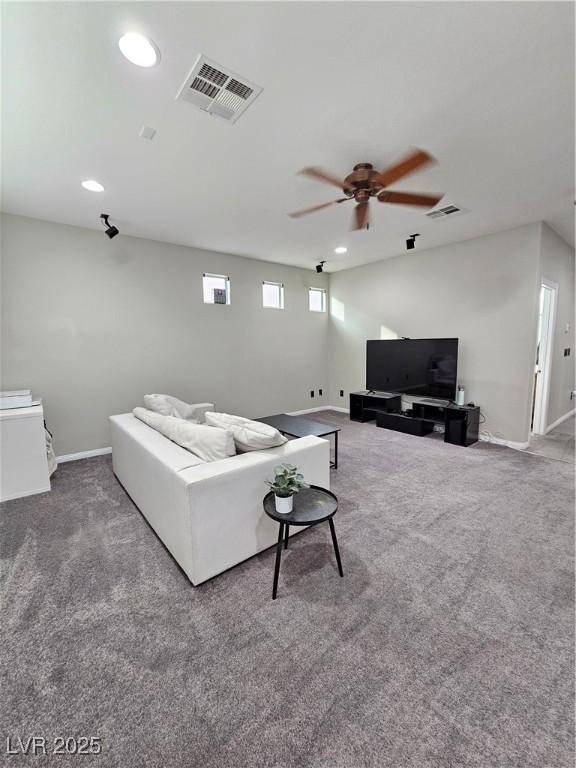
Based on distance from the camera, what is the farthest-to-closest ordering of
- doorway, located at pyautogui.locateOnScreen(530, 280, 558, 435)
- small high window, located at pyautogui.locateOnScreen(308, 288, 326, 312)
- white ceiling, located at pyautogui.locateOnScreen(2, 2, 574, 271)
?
1. small high window, located at pyautogui.locateOnScreen(308, 288, 326, 312)
2. doorway, located at pyautogui.locateOnScreen(530, 280, 558, 435)
3. white ceiling, located at pyautogui.locateOnScreen(2, 2, 574, 271)

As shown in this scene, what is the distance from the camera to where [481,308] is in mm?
4469

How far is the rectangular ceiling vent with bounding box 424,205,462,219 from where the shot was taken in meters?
3.46

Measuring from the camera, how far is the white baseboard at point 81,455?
3.92m

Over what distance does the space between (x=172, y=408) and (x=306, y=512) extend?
2055 mm

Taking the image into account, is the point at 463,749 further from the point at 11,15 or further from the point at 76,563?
the point at 11,15

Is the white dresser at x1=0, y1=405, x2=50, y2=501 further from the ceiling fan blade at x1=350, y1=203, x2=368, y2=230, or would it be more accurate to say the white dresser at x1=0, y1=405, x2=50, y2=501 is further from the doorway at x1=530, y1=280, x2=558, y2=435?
the doorway at x1=530, y1=280, x2=558, y2=435

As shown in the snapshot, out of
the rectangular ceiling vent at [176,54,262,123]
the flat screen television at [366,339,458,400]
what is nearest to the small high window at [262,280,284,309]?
the flat screen television at [366,339,458,400]

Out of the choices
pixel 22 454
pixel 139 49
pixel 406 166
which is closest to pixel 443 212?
pixel 406 166

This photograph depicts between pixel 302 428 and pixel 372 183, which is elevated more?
pixel 372 183

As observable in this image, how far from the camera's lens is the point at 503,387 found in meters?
4.30

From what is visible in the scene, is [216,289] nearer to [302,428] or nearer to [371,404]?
A: [302,428]

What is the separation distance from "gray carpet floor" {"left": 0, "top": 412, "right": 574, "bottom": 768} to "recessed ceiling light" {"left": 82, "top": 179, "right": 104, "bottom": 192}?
287 centimetres

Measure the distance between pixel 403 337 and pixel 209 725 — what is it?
521 centimetres

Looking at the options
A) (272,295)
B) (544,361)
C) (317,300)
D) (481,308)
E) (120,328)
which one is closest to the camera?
(120,328)
